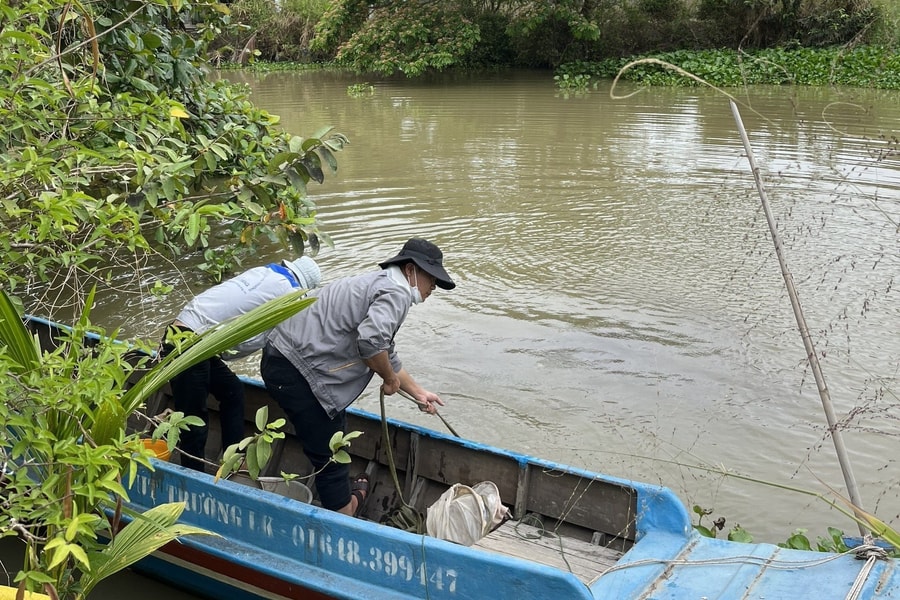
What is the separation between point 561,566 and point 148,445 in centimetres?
255

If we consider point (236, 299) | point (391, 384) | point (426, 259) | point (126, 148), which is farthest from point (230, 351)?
point (126, 148)

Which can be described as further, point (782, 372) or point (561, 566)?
point (782, 372)

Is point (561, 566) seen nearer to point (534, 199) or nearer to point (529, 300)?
point (529, 300)

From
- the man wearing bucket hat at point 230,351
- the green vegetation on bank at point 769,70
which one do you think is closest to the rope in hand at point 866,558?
the man wearing bucket hat at point 230,351

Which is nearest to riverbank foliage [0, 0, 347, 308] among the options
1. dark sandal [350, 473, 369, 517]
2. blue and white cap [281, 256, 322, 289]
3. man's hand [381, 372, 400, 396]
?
blue and white cap [281, 256, 322, 289]

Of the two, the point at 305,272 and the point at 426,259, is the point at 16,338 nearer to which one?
the point at 426,259

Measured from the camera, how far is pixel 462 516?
13.8 feet

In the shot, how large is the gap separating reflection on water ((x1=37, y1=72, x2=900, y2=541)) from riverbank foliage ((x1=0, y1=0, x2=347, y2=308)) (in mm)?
1521

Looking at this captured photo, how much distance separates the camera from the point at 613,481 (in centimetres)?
409

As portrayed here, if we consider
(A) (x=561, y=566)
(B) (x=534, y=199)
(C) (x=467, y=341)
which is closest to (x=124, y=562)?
(A) (x=561, y=566)

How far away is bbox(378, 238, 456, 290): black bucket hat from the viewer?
417 cm

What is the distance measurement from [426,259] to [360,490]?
1450mm

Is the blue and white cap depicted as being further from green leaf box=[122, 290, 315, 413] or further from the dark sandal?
green leaf box=[122, 290, 315, 413]

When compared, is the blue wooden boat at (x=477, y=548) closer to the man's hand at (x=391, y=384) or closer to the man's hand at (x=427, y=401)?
the man's hand at (x=427, y=401)
